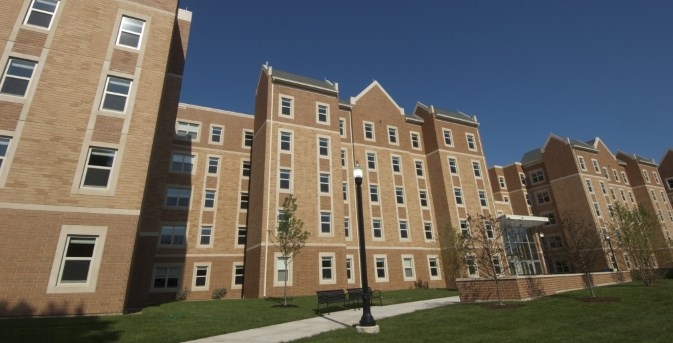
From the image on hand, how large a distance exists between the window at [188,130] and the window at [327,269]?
54.5 ft

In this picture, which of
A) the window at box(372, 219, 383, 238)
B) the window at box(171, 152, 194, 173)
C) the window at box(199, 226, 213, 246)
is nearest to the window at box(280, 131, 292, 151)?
the window at box(171, 152, 194, 173)

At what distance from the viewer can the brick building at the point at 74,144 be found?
13.2 m

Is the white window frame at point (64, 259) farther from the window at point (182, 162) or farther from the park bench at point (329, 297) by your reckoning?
the window at point (182, 162)

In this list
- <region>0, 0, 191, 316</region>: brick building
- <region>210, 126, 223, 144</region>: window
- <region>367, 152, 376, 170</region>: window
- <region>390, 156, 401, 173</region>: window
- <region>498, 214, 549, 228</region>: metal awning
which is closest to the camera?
<region>0, 0, 191, 316</region>: brick building

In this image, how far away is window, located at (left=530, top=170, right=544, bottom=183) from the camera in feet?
166

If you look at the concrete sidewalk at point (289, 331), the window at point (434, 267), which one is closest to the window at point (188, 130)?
the concrete sidewalk at point (289, 331)

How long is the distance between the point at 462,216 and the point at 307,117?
62.8ft

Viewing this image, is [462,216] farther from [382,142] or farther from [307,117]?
[307,117]

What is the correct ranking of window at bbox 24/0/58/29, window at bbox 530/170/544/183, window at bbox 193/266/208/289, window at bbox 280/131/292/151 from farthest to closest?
window at bbox 530/170/544/183 → window at bbox 280/131/292/151 → window at bbox 193/266/208/289 → window at bbox 24/0/58/29

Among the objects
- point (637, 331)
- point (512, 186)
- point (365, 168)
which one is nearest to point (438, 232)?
point (365, 168)

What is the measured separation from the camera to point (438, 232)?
36.0 m

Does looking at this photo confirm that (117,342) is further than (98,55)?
No

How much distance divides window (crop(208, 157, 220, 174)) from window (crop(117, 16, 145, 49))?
49.0 feet

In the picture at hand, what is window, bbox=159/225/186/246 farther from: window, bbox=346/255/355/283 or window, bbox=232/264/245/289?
window, bbox=346/255/355/283
